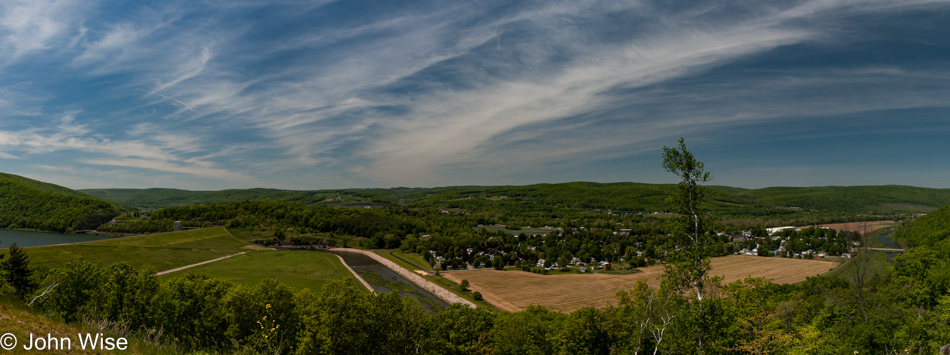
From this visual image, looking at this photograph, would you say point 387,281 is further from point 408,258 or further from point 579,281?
point 579,281

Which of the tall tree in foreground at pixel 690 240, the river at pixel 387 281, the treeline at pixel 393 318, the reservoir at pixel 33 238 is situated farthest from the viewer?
the reservoir at pixel 33 238

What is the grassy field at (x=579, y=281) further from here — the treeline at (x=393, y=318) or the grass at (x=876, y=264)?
the treeline at (x=393, y=318)

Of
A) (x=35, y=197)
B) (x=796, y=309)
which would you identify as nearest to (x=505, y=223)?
(x=796, y=309)

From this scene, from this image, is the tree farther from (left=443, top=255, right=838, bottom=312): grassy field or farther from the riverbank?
(left=443, top=255, right=838, bottom=312): grassy field

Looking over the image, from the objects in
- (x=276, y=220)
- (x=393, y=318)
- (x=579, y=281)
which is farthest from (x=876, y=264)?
(x=276, y=220)

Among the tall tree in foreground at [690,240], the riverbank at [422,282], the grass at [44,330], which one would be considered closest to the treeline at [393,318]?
the tall tree in foreground at [690,240]

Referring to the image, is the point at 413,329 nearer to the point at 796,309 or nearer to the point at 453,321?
the point at 453,321
